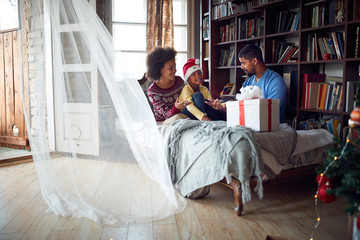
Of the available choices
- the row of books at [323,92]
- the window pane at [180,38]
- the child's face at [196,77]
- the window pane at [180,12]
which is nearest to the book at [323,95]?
the row of books at [323,92]

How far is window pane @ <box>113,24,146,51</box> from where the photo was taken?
4.53 meters

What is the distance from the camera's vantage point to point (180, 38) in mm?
4828

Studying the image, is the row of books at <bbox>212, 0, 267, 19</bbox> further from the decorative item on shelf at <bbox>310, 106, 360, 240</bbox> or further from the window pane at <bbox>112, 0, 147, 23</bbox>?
the decorative item on shelf at <bbox>310, 106, 360, 240</bbox>

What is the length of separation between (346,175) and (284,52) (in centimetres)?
221

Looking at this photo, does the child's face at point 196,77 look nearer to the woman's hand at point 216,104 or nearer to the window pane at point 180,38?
the woman's hand at point 216,104

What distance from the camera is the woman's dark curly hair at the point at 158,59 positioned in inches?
125

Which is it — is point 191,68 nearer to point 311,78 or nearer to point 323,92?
point 311,78

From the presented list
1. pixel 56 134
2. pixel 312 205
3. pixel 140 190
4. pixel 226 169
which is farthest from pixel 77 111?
pixel 312 205

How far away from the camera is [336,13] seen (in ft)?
9.26

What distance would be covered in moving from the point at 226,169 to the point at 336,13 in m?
1.79

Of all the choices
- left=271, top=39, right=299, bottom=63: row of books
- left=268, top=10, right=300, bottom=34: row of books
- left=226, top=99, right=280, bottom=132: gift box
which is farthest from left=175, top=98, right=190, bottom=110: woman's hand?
left=268, top=10, right=300, bottom=34: row of books

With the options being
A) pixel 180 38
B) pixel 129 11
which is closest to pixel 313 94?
pixel 180 38

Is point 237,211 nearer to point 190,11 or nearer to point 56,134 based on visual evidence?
point 56,134

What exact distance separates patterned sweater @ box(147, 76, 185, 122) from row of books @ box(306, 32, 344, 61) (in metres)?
1.27
